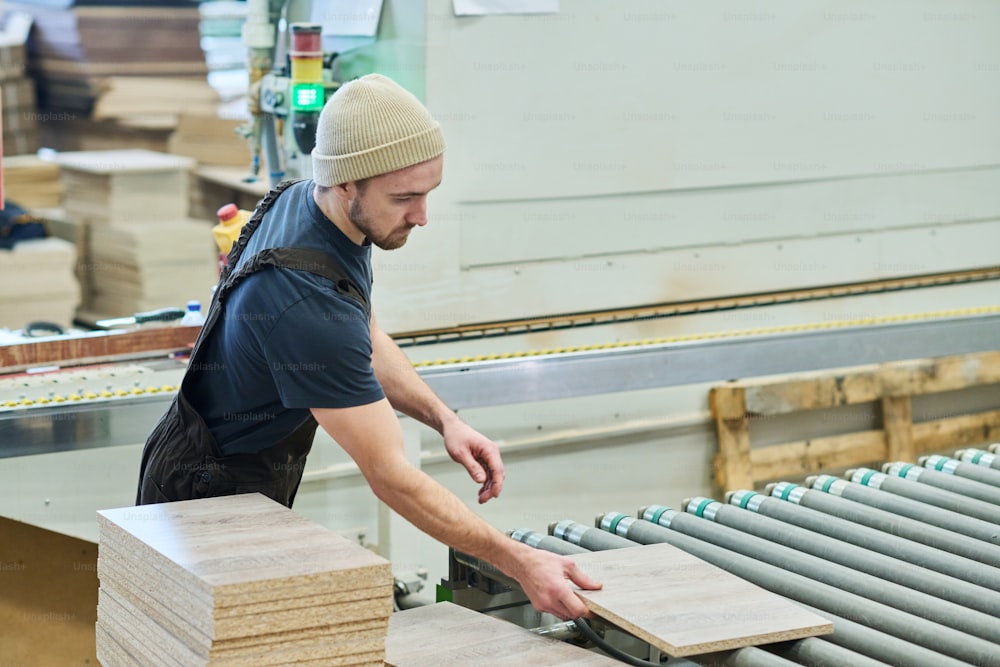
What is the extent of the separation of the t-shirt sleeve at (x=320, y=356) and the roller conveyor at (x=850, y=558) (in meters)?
0.45

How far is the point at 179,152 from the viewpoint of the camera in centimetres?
562

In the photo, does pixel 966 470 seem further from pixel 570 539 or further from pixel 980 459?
pixel 570 539

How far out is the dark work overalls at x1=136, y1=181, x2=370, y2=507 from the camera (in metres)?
2.26

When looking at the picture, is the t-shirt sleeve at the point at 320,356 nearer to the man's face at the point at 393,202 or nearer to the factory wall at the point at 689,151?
the man's face at the point at 393,202

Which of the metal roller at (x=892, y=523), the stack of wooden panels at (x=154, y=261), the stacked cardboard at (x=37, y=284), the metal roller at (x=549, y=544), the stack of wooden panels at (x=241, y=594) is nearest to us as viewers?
the stack of wooden panels at (x=241, y=594)

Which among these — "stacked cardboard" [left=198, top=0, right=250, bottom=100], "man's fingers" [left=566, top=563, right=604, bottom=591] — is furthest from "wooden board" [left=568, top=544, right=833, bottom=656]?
"stacked cardboard" [left=198, top=0, right=250, bottom=100]

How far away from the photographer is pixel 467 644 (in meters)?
1.97

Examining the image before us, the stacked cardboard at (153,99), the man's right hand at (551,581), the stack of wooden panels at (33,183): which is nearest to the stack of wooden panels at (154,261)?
the stack of wooden panels at (33,183)

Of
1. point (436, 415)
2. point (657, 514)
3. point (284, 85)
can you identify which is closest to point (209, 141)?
point (284, 85)

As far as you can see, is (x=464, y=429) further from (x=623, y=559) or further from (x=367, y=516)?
(x=367, y=516)

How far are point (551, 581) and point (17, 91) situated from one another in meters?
4.55

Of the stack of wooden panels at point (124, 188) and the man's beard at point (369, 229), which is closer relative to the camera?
the man's beard at point (369, 229)

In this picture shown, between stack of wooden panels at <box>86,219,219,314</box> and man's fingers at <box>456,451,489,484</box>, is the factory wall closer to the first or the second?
man's fingers at <box>456,451,489,484</box>

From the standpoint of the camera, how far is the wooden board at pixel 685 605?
74.2 inches
